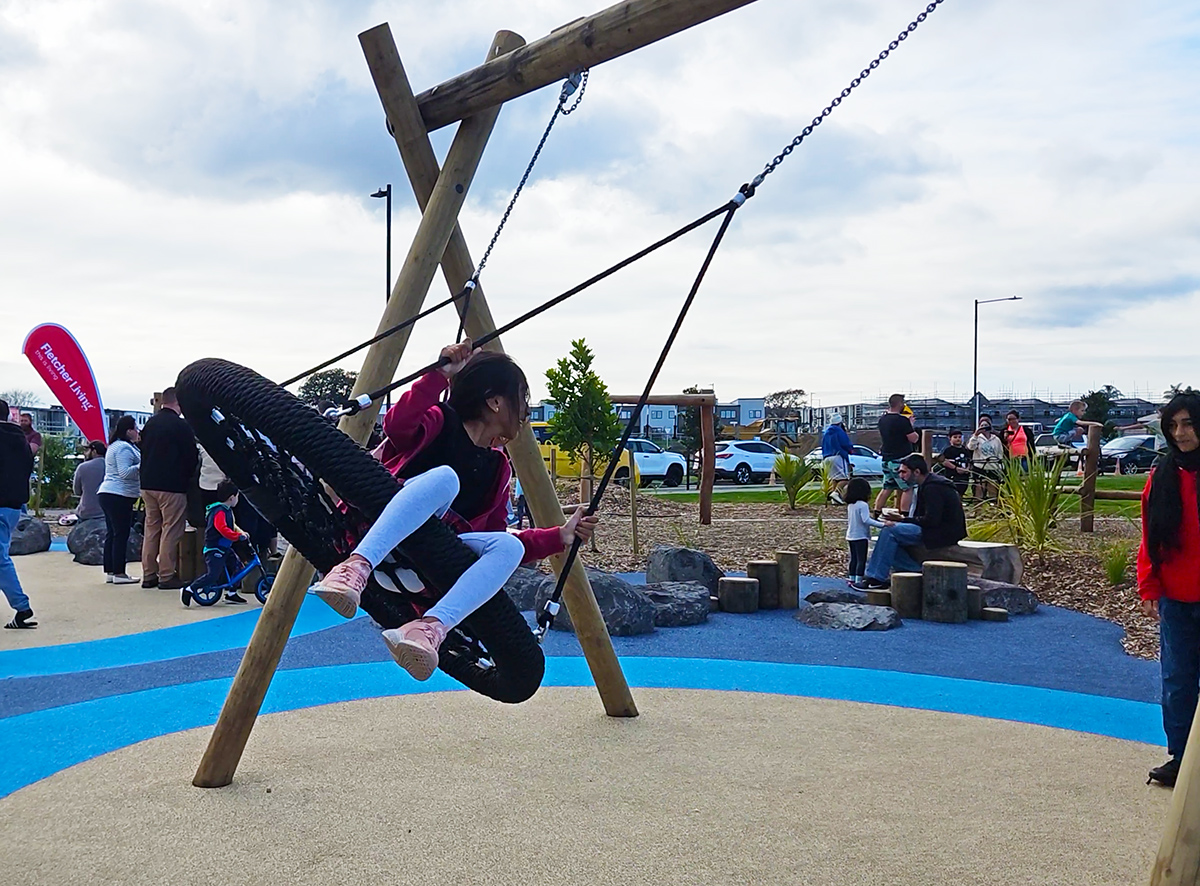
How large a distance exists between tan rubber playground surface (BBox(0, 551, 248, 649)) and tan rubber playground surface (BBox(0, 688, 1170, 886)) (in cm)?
334

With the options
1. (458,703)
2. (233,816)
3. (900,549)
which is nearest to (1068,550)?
(900,549)

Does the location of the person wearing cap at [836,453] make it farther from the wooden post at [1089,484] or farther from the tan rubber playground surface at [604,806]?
the tan rubber playground surface at [604,806]

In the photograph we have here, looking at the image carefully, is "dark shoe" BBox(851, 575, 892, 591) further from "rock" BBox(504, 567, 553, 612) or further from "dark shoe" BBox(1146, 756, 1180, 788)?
"dark shoe" BBox(1146, 756, 1180, 788)

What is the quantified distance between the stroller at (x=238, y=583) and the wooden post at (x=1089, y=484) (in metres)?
8.86

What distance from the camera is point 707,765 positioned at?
4281mm

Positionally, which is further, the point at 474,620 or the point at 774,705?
the point at 774,705

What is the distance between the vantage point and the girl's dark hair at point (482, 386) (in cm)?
344

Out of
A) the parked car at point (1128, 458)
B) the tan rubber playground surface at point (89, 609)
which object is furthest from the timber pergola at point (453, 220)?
the parked car at point (1128, 458)

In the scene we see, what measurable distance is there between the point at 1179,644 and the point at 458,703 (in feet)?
10.7

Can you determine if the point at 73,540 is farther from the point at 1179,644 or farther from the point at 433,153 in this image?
the point at 1179,644

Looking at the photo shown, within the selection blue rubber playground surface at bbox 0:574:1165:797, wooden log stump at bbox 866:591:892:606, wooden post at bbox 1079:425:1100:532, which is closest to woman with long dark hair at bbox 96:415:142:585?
blue rubber playground surface at bbox 0:574:1165:797

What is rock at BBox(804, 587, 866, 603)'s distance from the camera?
8539 millimetres

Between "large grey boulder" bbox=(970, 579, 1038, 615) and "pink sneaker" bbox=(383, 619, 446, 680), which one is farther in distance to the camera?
"large grey boulder" bbox=(970, 579, 1038, 615)

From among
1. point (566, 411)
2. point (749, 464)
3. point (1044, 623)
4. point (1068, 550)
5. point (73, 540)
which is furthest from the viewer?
point (749, 464)
